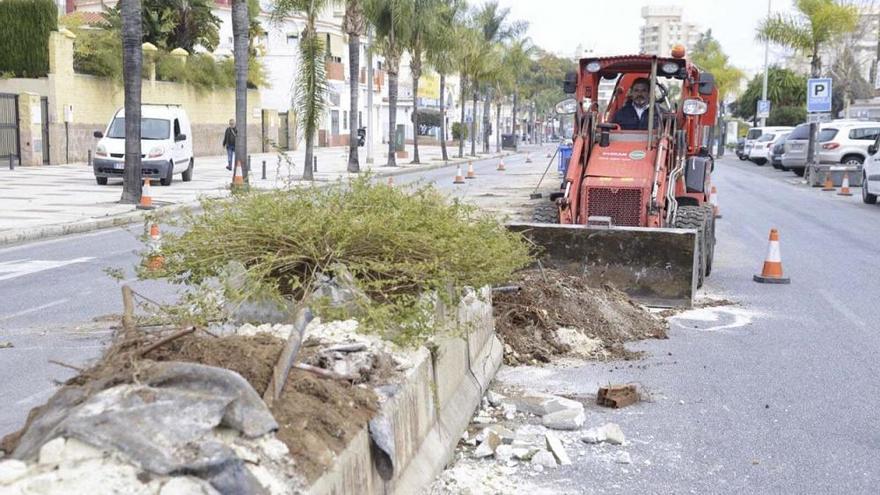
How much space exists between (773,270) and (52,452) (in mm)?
10591

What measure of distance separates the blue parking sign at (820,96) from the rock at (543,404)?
2951 centimetres

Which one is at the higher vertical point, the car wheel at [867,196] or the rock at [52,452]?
the rock at [52,452]

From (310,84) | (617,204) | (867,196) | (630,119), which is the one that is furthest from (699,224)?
(310,84)

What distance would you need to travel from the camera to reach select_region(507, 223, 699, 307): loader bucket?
34.0 ft

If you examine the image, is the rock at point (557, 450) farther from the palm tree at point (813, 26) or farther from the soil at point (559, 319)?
the palm tree at point (813, 26)

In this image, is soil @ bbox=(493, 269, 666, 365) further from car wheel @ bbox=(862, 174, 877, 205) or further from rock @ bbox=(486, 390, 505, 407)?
car wheel @ bbox=(862, 174, 877, 205)

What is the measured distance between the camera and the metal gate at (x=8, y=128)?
33.4 m

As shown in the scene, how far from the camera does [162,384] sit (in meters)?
3.88

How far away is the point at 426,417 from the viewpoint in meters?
5.39

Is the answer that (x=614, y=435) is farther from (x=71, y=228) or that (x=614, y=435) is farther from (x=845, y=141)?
(x=845, y=141)

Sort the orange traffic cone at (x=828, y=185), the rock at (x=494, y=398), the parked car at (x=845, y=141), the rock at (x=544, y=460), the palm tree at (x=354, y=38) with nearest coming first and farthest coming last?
1. the rock at (x=544, y=460)
2. the rock at (x=494, y=398)
3. the orange traffic cone at (x=828, y=185)
4. the parked car at (x=845, y=141)
5. the palm tree at (x=354, y=38)

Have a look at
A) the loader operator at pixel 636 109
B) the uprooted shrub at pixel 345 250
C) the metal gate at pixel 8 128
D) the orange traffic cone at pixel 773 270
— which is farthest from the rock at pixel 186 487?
the metal gate at pixel 8 128

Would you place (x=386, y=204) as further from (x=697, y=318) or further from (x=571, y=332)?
(x=697, y=318)

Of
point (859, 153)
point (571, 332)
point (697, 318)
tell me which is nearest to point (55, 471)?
point (571, 332)
